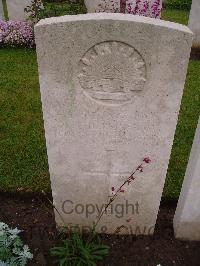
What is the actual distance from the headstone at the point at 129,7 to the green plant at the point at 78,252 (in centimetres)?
514

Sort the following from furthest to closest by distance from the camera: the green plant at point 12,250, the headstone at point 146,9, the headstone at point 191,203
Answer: the headstone at point 146,9
the green plant at point 12,250
the headstone at point 191,203

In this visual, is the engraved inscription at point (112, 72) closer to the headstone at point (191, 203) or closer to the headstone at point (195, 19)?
the headstone at point (191, 203)

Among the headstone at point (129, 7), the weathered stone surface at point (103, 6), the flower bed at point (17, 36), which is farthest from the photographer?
the weathered stone surface at point (103, 6)

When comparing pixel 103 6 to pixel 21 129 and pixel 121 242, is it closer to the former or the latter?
pixel 21 129

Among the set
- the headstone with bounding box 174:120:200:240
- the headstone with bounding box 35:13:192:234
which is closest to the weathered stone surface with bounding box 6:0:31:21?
the headstone with bounding box 35:13:192:234

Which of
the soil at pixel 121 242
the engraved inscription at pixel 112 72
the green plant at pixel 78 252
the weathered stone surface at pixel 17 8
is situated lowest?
the soil at pixel 121 242

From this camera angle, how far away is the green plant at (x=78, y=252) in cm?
293

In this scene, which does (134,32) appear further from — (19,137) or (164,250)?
(19,137)

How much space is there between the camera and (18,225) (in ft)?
11.1

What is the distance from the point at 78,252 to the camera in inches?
118

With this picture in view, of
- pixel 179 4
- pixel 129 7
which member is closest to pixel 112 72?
pixel 129 7

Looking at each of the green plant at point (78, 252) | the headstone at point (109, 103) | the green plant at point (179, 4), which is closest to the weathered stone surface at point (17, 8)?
the green plant at point (179, 4)

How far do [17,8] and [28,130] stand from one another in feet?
17.0

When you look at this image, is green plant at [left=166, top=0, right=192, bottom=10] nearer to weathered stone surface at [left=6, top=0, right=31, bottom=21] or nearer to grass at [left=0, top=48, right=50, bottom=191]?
weathered stone surface at [left=6, top=0, right=31, bottom=21]
